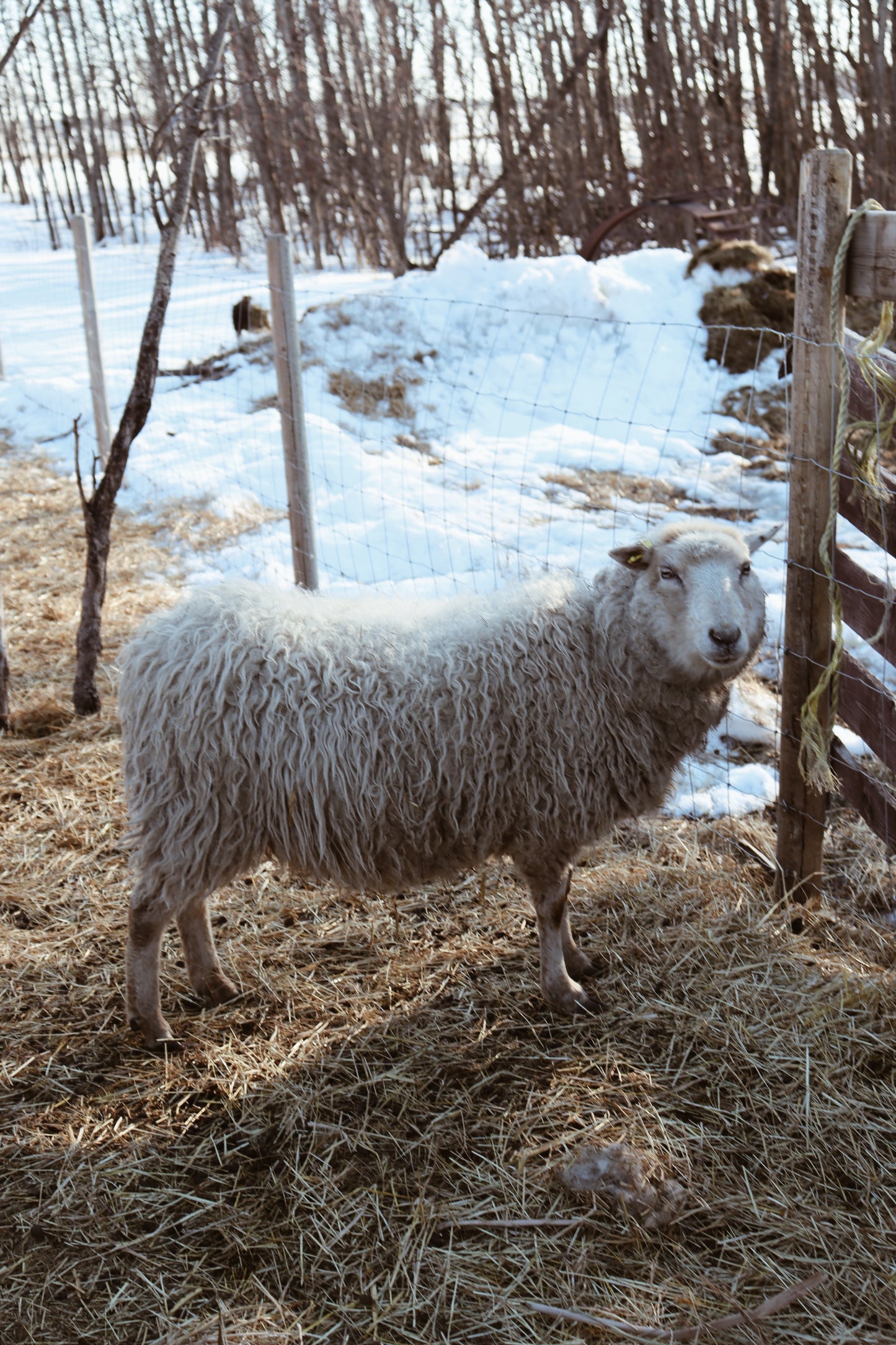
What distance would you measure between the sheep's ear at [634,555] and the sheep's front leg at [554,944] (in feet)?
2.92

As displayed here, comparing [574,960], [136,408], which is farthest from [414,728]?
[136,408]

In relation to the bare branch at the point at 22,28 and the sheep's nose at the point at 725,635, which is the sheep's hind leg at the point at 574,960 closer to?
the sheep's nose at the point at 725,635

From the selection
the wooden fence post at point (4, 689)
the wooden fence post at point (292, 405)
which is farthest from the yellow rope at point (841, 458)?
the wooden fence post at point (4, 689)

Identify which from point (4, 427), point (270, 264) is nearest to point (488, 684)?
point (270, 264)

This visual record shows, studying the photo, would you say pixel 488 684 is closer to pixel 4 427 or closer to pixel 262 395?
pixel 262 395

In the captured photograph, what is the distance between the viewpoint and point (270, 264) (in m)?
4.57

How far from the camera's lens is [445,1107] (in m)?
2.55

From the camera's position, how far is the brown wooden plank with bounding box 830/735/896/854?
2.94m

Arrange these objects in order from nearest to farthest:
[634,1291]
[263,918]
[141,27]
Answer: [634,1291]
[263,918]
[141,27]

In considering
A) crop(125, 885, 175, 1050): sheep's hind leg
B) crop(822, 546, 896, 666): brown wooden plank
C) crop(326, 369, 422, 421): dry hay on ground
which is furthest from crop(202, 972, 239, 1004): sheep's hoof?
crop(326, 369, 422, 421): dry hay on ground

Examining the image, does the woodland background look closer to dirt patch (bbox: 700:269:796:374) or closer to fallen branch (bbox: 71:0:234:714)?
dirt patch (bbox: 700:269:796:374)

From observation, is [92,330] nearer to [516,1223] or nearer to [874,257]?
[874,257]

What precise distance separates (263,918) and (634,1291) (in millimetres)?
1752

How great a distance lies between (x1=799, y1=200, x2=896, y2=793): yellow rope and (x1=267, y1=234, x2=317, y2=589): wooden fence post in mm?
2459
